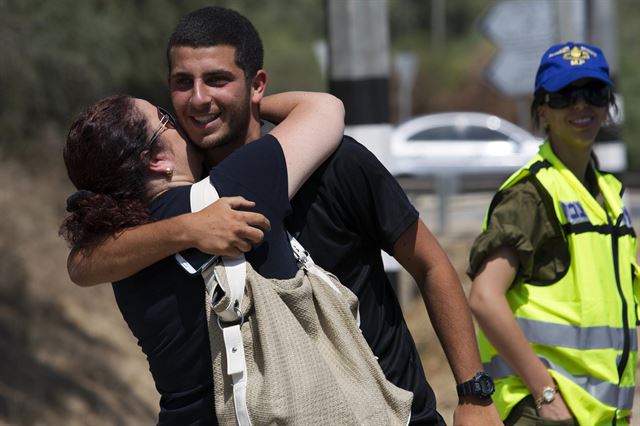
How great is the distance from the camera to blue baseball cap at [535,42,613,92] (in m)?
3.62

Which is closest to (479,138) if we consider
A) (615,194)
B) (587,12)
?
(587,12)

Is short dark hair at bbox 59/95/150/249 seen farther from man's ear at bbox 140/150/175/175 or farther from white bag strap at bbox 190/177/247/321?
white bag strap at bbox 190/177/247/321

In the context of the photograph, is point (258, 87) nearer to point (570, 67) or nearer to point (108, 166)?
point (108, 166)

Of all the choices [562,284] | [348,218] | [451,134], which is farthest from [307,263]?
[451,134]

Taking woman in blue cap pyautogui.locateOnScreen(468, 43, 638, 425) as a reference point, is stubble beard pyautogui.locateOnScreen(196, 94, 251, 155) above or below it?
above

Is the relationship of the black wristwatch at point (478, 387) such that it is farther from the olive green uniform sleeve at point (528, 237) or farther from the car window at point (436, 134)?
the car window at point (436, 134)

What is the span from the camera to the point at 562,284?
353 cm

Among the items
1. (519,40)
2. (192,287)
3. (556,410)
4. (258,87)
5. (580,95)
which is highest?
(258,87)

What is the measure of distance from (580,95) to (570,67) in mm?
95

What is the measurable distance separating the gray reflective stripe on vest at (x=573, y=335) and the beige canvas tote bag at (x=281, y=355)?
3.34 feet

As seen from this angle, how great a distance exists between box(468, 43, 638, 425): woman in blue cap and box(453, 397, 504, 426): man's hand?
1.93 feet

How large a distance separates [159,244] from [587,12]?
17.2ft

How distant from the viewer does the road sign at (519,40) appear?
294 inches

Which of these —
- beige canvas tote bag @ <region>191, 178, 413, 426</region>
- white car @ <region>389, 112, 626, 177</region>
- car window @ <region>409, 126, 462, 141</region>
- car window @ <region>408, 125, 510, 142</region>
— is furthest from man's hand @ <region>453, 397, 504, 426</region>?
car window @ <region>409, 126, 462, 141</region>
